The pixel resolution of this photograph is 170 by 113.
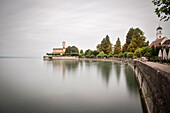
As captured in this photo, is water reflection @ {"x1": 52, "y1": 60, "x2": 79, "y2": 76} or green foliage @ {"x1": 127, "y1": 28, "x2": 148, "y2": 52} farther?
green foliage @ {"x1": 127, "y1": 28, "x2": 148, "y2": 52}

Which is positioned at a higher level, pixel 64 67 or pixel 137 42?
pixel 137 42

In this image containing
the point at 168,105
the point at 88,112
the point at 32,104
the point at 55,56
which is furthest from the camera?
the point at 55,56

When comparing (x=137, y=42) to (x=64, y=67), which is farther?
(x=137, y=42)

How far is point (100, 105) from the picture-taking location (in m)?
8.38

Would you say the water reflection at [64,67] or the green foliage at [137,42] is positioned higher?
the green foliage at [137,42]

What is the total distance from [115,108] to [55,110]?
151 inches

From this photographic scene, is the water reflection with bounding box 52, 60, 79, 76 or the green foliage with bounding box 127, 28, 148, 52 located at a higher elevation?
the green foliage with bounding box 127, 28, 148, 52

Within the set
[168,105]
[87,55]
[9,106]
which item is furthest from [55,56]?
[168,105]

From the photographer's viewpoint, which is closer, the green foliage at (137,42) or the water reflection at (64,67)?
the water reflection at (64,67)

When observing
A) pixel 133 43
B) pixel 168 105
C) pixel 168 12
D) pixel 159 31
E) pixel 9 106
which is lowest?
pixel 9 106

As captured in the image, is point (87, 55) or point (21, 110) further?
point (87, 55)

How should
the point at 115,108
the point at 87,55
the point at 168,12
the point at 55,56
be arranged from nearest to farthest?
the point at 168,12 → the point at 115,108 → the point at 87,55 → the point at 55,56

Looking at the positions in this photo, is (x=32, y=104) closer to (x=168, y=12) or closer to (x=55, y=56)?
(x=168, y=12)

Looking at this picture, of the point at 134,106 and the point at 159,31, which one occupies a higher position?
the point at 159,31
